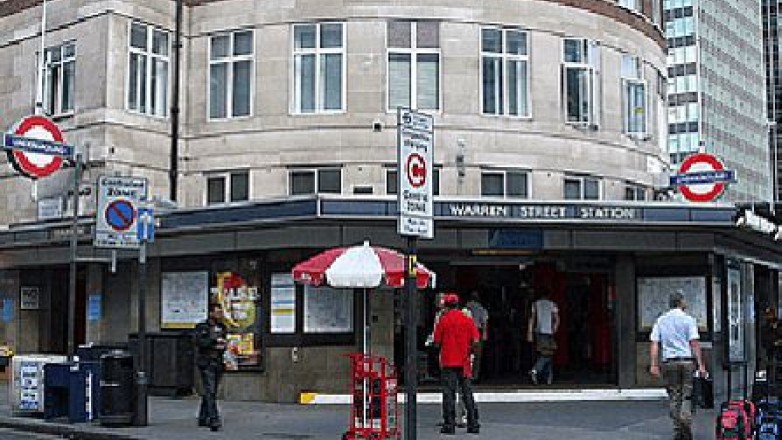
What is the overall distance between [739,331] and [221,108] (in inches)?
482

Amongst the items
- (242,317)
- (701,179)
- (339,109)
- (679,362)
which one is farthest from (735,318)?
(242,317)

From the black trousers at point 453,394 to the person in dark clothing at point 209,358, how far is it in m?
3.49

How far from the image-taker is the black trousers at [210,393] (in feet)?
51.9

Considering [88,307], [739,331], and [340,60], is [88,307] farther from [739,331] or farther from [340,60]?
[739,331]

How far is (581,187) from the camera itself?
24.0m

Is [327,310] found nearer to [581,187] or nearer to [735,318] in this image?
[581,187]

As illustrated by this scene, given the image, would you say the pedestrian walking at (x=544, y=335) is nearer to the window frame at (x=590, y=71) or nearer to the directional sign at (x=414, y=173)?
the window frame at (x=590, y=71)

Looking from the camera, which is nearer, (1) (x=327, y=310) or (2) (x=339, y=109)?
(1) (x=327, y=310)

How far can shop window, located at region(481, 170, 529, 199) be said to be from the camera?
2314 cm

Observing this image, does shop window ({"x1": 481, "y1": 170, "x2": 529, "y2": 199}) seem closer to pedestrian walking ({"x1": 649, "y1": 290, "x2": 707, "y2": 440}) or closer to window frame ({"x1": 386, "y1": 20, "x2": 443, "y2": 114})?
window frame ({"x1": 386, "y1": 20, "x2": 443, "y2": 114})

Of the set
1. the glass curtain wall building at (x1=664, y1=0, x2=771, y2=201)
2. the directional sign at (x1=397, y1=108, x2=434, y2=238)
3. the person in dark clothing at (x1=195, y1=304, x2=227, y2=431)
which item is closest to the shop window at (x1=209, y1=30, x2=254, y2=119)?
the person in dark clothing at (x1=195, y1=304, x2=227, y2=431)

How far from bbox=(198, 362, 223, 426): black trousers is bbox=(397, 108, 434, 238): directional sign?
547cm

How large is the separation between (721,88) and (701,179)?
3408 inches

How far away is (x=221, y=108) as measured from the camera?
78.9 feet
